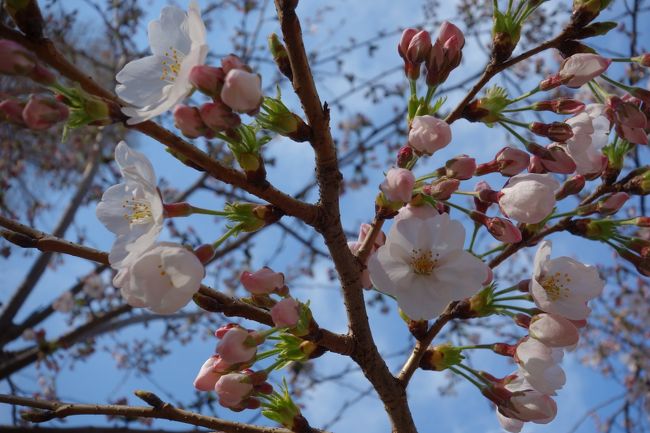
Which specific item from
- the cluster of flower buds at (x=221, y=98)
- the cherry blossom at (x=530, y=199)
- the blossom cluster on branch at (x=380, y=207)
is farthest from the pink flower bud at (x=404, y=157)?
the cluster of flower buds at (x=221, y=98)

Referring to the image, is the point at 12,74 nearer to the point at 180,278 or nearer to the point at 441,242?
the point at 180,278

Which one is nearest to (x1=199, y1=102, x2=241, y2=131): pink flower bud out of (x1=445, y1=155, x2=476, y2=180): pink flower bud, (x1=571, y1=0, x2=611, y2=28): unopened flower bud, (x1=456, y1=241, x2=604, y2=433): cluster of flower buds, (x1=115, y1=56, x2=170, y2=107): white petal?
(x1=115, y1=56, x2=170, y2=107): white petal

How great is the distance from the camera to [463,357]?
50.6 inches

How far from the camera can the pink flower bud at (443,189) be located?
1.06 m

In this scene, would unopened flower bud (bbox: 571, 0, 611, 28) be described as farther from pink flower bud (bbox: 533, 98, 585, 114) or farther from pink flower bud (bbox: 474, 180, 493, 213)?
pink flower bud (bbox: 474, 180, 493, 213)

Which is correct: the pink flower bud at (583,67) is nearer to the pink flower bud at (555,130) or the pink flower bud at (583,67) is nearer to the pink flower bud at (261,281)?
the pink flower bud at (555,130)

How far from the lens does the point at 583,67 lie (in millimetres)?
1212

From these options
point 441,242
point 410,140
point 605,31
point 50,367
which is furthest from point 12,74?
point 50,367

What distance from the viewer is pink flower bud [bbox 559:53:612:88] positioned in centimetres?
120

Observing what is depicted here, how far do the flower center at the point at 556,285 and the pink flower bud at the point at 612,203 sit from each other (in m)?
0.22

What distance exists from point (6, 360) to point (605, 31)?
4.26 metres

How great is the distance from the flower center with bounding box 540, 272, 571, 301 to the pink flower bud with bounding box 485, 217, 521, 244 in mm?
150

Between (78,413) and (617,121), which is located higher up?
(617,121)

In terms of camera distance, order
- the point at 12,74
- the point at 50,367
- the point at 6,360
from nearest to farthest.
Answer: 1. the point at 12,74
2. the point at 6,360
3. the point at 50,367
